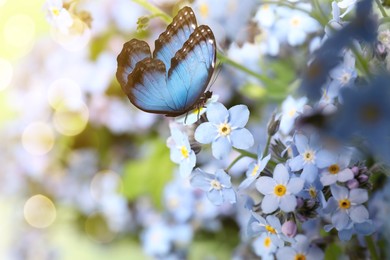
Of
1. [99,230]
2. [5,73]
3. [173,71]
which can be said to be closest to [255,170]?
[173,71]

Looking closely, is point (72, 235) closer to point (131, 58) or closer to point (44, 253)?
point (44, 253)

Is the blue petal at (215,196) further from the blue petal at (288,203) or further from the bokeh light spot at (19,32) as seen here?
the bokeh light spot at (19,32)

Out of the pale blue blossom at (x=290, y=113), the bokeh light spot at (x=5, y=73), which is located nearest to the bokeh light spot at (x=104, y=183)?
the bokeh light spot at (x=5, y=73)

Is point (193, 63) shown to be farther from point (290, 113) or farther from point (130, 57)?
point (290, 113)

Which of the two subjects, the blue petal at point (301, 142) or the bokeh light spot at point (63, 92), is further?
the bokeh light spot at point (63, 92)

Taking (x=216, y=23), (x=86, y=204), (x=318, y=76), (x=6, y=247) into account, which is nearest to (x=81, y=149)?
(x=86, y=204)

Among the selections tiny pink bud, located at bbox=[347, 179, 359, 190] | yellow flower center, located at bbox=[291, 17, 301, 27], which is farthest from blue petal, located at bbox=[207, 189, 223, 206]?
yellow flower center, located at bbox=[291, 17, 301, 27]

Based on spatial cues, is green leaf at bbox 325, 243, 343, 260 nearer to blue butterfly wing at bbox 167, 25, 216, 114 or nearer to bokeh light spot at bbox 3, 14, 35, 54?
blue butterfly wing at bbox 167, 25, 216, 114
